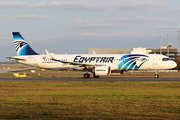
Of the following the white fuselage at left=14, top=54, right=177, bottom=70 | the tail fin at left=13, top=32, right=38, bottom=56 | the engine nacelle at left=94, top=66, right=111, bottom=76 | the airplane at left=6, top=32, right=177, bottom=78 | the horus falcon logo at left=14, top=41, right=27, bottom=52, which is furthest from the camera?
the horus falcon logo at left=14, top=41, right=27, bottom=52

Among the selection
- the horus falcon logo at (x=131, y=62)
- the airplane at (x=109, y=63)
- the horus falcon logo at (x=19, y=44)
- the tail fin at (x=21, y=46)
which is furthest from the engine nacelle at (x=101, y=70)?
the horus falcon logo at (x=19, y=44)

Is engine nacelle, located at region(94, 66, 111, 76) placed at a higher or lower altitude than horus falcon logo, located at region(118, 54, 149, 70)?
lower

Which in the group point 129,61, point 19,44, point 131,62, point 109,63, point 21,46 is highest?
point 19,44

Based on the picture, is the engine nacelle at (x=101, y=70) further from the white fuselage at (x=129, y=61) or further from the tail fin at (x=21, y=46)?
the tail fin at (x=21, y=46)

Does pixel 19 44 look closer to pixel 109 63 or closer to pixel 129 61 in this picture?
pixel 109 63

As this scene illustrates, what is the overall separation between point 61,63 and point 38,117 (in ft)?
109

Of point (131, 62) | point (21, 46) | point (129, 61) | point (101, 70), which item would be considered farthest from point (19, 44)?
point (131, 62)

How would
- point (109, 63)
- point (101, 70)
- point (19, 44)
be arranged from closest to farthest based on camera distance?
point (101, 70) < point (109, 63) < point (19, 44)

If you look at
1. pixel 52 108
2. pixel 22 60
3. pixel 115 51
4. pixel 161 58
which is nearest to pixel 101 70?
pixel 161 58

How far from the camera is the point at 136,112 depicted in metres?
11.9

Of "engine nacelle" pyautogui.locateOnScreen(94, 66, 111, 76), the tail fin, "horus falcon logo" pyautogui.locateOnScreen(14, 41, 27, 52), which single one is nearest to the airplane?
"engine nacelle" pyautogui.locateOnScreen(94, 66, 111, 76)

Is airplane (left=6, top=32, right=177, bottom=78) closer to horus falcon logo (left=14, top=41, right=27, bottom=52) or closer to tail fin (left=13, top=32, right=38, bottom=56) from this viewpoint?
tail fin (left=13, top=32, right=38, bottom=56)

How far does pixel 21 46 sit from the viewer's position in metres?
47.3

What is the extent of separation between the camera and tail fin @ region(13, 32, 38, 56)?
154 feet
